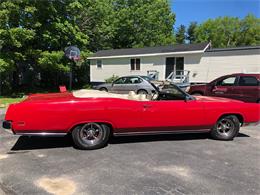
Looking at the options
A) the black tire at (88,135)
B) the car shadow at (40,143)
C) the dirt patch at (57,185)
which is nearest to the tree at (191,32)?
the car shadow at (40,143)

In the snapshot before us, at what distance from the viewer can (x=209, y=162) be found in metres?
4.43

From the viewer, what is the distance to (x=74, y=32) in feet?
56.0

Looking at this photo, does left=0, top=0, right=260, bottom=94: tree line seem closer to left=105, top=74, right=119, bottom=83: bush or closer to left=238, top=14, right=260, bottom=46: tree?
left=238, top=14, right=260, bottom=46: tree

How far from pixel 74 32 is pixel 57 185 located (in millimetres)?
14779

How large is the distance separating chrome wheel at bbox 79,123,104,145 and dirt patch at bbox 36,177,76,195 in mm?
1352

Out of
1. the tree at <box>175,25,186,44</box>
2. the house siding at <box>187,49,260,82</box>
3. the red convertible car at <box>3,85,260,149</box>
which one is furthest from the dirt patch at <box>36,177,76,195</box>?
the tree at <box>175,25,186,44</box>

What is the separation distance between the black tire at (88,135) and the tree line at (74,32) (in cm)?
1110

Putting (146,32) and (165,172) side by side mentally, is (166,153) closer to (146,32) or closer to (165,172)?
(165,172)

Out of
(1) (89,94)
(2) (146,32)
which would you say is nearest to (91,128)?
(1) (89,94)

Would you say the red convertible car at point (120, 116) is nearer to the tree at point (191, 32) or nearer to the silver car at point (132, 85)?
the silver car at point (132, 85)

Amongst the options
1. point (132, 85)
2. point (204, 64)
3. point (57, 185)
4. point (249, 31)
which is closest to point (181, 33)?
point (249, 31)

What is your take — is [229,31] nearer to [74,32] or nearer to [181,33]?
[181,33]

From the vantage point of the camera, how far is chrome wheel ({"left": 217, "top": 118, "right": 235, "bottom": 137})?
5.89 metres

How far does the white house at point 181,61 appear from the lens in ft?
58.5
